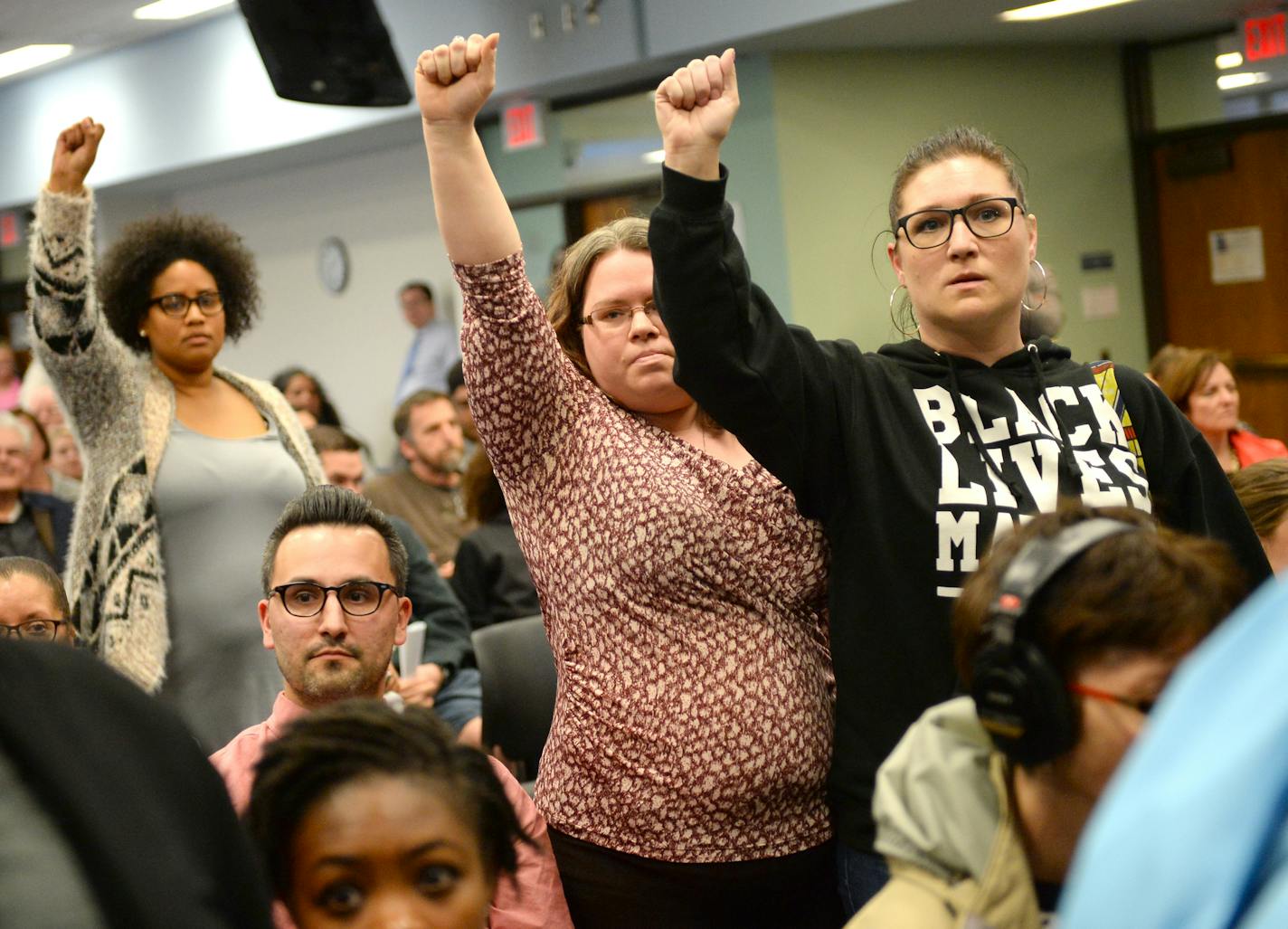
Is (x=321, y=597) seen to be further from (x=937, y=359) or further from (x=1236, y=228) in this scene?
(x=1236, y=228)

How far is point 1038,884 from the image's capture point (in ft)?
3.83

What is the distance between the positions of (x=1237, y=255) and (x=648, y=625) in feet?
20.9

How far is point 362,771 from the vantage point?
1.28 meters

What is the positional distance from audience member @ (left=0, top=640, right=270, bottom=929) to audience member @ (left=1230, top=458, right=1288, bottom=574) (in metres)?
1.78

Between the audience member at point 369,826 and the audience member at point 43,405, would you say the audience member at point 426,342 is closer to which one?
the audience member at point 43,405

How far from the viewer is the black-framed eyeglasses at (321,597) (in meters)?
2.08

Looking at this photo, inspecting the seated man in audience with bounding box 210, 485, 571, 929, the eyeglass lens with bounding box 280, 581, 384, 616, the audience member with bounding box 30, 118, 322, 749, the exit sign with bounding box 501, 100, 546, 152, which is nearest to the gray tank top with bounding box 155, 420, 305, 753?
the audience member with bounding box 30, 118, 322, 749

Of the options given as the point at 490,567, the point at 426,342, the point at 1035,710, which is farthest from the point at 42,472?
the point at 1035,710

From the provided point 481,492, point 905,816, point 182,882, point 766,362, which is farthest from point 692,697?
point 481,492

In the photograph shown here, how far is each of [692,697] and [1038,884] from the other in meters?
0.59

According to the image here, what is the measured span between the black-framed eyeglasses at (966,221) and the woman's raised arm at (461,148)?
0.47 metres

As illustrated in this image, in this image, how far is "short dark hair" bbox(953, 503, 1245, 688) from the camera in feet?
3.50

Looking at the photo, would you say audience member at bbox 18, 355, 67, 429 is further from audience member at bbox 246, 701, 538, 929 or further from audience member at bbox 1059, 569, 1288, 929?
audience member at bbox 1059, 569, 1288, 929

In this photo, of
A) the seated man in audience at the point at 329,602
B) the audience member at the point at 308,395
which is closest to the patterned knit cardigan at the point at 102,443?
the seated man in audience at the point at 329,602
